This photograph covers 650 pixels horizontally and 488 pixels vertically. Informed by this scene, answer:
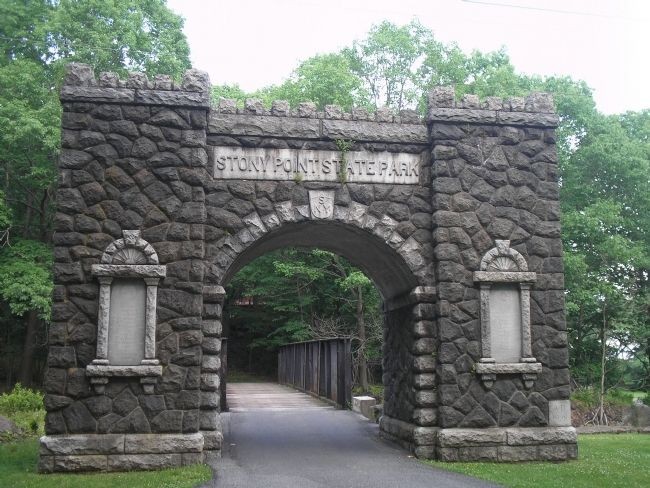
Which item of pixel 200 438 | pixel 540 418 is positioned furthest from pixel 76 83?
pixel 540 418

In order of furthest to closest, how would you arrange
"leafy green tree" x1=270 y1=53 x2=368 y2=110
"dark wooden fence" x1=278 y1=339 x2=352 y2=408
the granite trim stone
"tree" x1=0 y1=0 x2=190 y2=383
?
"leafy green tree" x1=270 y1=53 x2=368 y2=110 < "tree" x1=0 y1=0 x2=190 y2=383 < "dark wooden fence" x1=278 y1=339 x2=352 y2=408 < the granite trim stone

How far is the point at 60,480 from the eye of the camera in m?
7.67

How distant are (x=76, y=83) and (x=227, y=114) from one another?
2009mm

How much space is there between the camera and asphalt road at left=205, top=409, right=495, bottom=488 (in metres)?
7.56

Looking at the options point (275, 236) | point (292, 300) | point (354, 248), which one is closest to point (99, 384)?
point (275, 236)

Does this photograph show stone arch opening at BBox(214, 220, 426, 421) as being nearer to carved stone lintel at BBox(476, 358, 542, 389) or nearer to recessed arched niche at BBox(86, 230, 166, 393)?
carved stone lintel at BBox(476, 358, 542, 389)

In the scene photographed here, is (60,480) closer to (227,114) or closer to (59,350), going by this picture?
(59,350)

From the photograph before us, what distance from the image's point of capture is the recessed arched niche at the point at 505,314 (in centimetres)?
932

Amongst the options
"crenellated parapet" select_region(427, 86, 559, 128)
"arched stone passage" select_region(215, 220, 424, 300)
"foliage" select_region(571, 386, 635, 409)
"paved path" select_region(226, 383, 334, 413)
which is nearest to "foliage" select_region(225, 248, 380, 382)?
"paved path" select_region(226, 383, 334, 413)

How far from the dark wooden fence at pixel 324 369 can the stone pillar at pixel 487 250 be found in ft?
20.7

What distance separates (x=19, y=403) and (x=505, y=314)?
992 centimetres

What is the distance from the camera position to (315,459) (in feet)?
30.1

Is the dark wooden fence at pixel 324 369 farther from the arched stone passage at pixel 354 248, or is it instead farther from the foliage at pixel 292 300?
the arched stone passage at pixel 354 248

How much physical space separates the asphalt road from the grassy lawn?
0.42m
